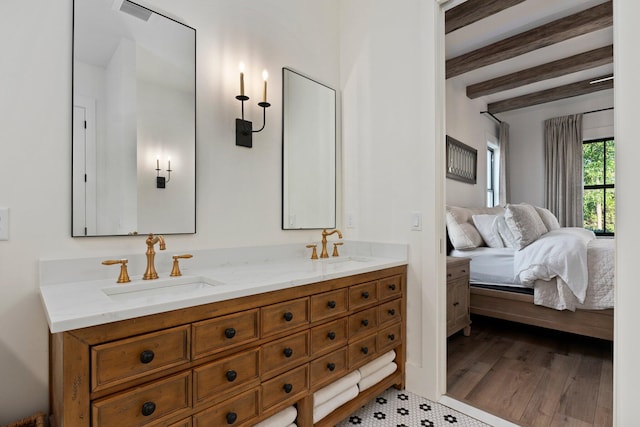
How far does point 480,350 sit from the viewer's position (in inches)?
109

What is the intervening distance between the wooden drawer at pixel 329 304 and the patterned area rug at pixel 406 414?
0.64 m

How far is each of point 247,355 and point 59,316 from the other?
0.63 meters

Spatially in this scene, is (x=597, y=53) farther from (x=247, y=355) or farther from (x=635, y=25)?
(x=247, y=355)

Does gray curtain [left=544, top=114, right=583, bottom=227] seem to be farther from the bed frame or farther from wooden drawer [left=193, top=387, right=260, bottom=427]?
wooden drawer [left=193, top=387, right=260, bottom=427]

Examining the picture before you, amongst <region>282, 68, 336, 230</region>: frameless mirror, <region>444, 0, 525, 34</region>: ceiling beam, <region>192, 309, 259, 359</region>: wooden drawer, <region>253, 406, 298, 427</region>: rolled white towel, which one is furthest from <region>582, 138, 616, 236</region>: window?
<region>192, 309, 259, 359</region>: wooden drawer

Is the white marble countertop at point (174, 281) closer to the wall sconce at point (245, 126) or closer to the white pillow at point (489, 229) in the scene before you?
the wall sconce at point (245, 126)

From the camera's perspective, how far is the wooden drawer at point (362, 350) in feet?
5.73

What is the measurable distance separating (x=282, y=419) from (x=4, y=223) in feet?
4.33

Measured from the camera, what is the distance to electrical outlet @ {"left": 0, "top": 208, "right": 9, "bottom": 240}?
4.01ft

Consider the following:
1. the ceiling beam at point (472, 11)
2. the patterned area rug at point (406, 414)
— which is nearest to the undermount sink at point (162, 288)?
the patterned area rug at point (406, 414)

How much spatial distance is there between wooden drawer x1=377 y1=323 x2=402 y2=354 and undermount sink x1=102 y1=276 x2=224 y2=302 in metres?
1.02

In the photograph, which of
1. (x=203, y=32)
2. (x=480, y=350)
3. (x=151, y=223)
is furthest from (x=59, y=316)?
(x=480, y=350)

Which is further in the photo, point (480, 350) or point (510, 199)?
point (510, 199)

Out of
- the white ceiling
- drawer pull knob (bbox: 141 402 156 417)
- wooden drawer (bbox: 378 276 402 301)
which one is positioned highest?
the white ceiling
